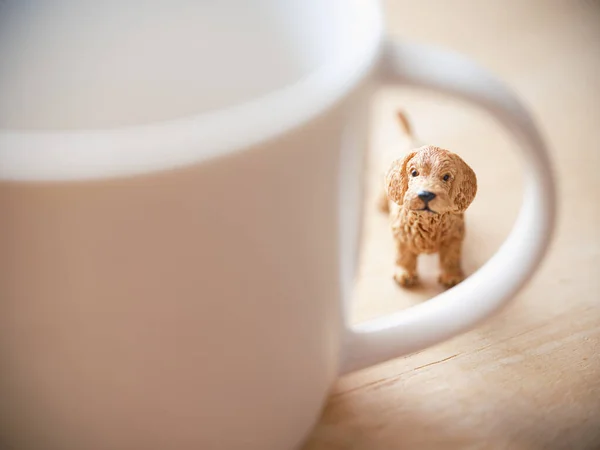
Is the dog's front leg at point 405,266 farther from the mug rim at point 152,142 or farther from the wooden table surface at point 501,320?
the mug rim at point 152,142

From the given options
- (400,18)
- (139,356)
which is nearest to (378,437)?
(139,356)

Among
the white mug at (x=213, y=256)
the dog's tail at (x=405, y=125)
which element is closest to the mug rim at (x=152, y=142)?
the white mug at (x=213, y=256)

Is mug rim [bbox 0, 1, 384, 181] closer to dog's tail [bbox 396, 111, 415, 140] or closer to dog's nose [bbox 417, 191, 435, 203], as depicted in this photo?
dog's nose [bbox 417, 191, 435, 203]

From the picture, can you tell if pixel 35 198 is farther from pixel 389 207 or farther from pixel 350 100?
pixel 389 207

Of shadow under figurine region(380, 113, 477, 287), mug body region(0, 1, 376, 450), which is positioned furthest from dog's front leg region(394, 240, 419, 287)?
mug body region(0, 1, 376, 450)

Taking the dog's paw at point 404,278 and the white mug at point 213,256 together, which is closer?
the white mug at point 213,256

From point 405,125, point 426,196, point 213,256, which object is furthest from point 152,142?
point 405,125
